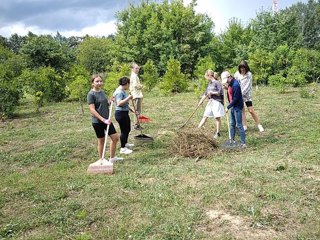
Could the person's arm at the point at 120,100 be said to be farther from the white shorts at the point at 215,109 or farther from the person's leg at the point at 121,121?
the white shorts at the point at 215,109

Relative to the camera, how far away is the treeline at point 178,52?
19.6 metres

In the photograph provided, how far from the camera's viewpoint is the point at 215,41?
29.1 meters

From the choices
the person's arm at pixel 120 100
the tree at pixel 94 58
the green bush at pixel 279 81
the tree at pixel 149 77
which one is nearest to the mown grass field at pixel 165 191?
the person's arm at pixel 120 100

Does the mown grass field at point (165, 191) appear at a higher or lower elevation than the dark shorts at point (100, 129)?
lower

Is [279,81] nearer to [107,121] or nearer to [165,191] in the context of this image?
[107,121]

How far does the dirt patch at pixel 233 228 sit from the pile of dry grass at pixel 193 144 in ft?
8.60

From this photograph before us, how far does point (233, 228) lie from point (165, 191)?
1375mm

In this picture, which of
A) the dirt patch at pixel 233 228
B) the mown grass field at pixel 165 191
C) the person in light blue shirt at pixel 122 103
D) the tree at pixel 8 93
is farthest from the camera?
the tree at pixel 8 93

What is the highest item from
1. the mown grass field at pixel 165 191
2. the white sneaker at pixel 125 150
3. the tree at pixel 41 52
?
the tree at pixel 41 52

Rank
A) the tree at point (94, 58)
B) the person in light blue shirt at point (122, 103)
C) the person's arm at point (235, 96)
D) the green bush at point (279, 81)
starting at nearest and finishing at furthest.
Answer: the person's arm at point (235, 96) < the person in light blue shirt at point (122, 103) < the green bush at point (279, 81) < the tree at point (94, 58)

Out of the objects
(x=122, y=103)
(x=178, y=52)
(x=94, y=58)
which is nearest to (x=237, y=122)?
(x=122, y=103)

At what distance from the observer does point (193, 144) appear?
7.19 meters

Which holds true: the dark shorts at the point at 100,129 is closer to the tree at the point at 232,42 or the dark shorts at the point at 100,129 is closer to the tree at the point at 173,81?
the tree at the point at 173,81

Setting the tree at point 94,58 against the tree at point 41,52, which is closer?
the tree at point 41,52
